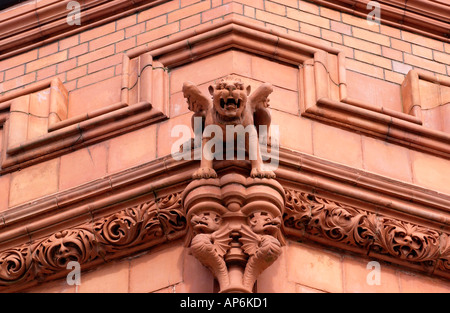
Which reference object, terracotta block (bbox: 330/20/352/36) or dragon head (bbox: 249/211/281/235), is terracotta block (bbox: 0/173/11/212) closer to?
dragon head (bbox: 249/211/281/235)

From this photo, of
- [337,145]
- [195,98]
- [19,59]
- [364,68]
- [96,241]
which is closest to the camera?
[195,98]

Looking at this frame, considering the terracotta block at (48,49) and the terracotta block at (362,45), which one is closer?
the terracotta block at (362,45)

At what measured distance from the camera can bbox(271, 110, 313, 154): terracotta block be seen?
1672 centimetres

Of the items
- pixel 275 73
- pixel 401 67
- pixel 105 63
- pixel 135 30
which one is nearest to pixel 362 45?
pixel 401 67

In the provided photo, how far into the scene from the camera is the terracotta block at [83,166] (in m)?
17.0

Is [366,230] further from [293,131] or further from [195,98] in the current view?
[195,98]

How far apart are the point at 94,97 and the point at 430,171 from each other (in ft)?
10.5

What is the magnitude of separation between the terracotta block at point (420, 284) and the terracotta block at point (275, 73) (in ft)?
6.95

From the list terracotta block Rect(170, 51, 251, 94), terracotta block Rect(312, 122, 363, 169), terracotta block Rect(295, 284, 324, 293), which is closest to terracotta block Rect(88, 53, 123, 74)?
terracotta block Rect(170, 51, 251, 94)

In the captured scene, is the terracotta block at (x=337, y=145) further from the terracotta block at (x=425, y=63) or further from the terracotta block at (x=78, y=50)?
the terracotta block at (x=78, y=50)

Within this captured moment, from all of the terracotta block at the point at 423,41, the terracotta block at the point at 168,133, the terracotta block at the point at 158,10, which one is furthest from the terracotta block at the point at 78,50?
the terracotta block at the point at 423,41

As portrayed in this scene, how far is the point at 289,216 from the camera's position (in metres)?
16.1

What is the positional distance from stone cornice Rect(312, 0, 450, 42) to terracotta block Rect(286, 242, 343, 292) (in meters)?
3.46

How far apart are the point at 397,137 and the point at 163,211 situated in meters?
2.39
